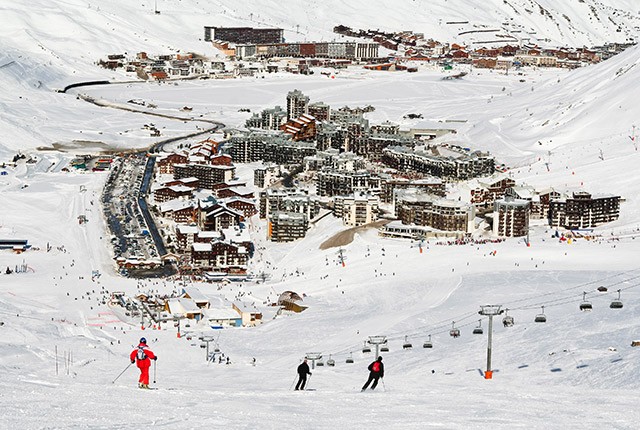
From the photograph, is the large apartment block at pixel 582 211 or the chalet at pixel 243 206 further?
the chalet at pixel 243 206

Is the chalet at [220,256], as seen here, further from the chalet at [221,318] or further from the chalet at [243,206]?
the chalet at [221,318]

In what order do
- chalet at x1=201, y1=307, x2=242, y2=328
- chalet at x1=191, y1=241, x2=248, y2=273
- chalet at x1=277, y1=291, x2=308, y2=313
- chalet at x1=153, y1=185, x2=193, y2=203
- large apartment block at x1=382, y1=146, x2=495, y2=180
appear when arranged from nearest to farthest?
chalet at x1=201, y1=307, x2=242, y2=328, chalet at x1=277, y1=291, x2=308, y2=313, chalet at x1=191, y1=241, x2=248, y2=273, chalet at x1=153, y1=185, x2=193, y2=203, large apartment block at x1=382, y1=146, x2=495, y2=180

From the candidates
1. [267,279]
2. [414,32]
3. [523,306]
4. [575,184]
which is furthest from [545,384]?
[414,32]

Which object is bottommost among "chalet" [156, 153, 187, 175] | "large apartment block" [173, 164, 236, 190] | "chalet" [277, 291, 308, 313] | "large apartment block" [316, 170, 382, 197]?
"chalet" [277, 291, 308, 313]

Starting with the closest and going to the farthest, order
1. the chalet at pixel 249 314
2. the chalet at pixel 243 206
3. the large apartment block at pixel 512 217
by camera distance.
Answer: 1. the chalet at pixel 249 314
2. the large apartment block at pixel 512 217
3. the chalet at pixel 243 206

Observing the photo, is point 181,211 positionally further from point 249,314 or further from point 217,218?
point 249,314

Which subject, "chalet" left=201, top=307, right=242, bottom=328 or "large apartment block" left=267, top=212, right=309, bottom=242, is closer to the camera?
"chalet" left=201, top=307, right=242, bottom=328

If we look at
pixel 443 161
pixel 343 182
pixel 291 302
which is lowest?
pixel 291 302

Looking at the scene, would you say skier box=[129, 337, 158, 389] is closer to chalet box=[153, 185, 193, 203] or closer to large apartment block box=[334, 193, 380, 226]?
large apartment block box=[334, 193, 380, 226]

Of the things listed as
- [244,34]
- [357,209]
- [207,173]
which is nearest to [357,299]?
[357,209]

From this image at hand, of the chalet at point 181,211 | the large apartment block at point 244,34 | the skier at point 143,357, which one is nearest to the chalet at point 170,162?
the chalet at point 181,211

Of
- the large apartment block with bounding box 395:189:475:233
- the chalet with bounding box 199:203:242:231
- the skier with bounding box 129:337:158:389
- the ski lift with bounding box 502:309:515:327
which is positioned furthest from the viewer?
the chalet with bounding box 199:203:242:231

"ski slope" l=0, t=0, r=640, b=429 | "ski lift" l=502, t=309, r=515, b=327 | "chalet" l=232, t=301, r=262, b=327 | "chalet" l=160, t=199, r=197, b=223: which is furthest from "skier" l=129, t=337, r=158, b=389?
"chalet" l=160, t=199, r=197, b=223
